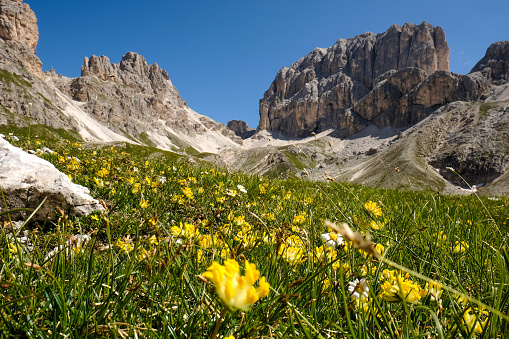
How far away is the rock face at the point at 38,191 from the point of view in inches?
145

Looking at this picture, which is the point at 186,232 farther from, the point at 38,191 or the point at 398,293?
the point at 38,191

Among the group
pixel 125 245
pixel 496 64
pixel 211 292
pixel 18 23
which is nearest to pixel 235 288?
pixel 211 292

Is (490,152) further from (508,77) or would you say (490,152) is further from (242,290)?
(508,77)

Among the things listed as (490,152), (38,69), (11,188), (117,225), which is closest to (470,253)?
(117,225)

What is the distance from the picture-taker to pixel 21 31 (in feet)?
591

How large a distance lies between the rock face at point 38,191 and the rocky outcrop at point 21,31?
753ft

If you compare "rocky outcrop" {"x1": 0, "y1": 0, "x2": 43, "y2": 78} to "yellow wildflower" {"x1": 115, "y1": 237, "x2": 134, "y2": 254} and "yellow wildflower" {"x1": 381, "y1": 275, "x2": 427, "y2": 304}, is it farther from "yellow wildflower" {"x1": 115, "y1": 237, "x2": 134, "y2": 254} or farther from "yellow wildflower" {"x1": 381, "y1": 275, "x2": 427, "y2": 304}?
"yellow wildflower" {"x1": 381, "y1": 275, "x2": 427, "y2": 304}

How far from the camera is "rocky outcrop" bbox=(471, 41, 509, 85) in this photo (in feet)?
488

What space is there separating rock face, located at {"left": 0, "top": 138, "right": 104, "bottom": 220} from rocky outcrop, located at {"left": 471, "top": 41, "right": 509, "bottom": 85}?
664 feet

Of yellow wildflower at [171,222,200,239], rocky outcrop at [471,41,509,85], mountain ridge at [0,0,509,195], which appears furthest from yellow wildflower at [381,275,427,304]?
rocky outcrop at [471,41,509,85]

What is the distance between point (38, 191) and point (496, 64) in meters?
217

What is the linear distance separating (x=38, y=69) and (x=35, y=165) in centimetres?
23692

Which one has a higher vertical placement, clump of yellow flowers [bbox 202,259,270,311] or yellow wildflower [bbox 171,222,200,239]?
clump of yellow flowers [bbox 202,259,270,311]

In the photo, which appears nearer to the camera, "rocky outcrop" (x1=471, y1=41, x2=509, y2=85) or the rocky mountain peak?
"rocky outcrop" (x1=471, y1=41, x2=509, y2=85)
